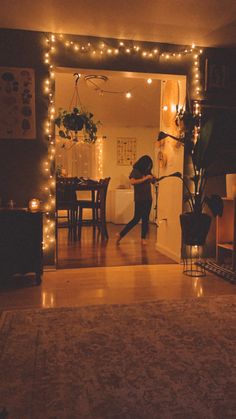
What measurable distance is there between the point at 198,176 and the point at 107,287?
1.45 m

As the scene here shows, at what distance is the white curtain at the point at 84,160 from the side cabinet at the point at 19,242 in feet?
15.9

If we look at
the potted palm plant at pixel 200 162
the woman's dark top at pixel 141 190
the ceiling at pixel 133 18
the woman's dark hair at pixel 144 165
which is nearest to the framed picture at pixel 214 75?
the ceiling at pixel 133 18

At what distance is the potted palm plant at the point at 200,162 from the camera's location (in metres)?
3.44

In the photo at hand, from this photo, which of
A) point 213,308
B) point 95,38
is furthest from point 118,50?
point 213,308

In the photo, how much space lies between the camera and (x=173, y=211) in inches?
169

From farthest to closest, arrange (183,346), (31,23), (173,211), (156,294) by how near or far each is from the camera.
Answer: (173,211) < (31,23) < (156,294) < (183,346)

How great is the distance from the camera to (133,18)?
3.22 meters

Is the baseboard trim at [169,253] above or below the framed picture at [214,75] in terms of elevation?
below

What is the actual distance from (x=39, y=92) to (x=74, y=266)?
1842 mm

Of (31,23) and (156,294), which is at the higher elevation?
(31,23)

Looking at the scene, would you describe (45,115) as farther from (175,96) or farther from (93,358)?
(93,358)

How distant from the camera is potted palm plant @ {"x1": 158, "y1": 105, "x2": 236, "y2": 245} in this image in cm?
344

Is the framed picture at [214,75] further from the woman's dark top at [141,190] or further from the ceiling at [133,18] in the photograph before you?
the woman's dark top at [141,190]

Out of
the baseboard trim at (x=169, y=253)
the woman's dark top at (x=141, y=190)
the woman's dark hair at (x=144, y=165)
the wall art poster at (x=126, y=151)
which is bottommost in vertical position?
the baseboard trim at (x=169, y=253)
